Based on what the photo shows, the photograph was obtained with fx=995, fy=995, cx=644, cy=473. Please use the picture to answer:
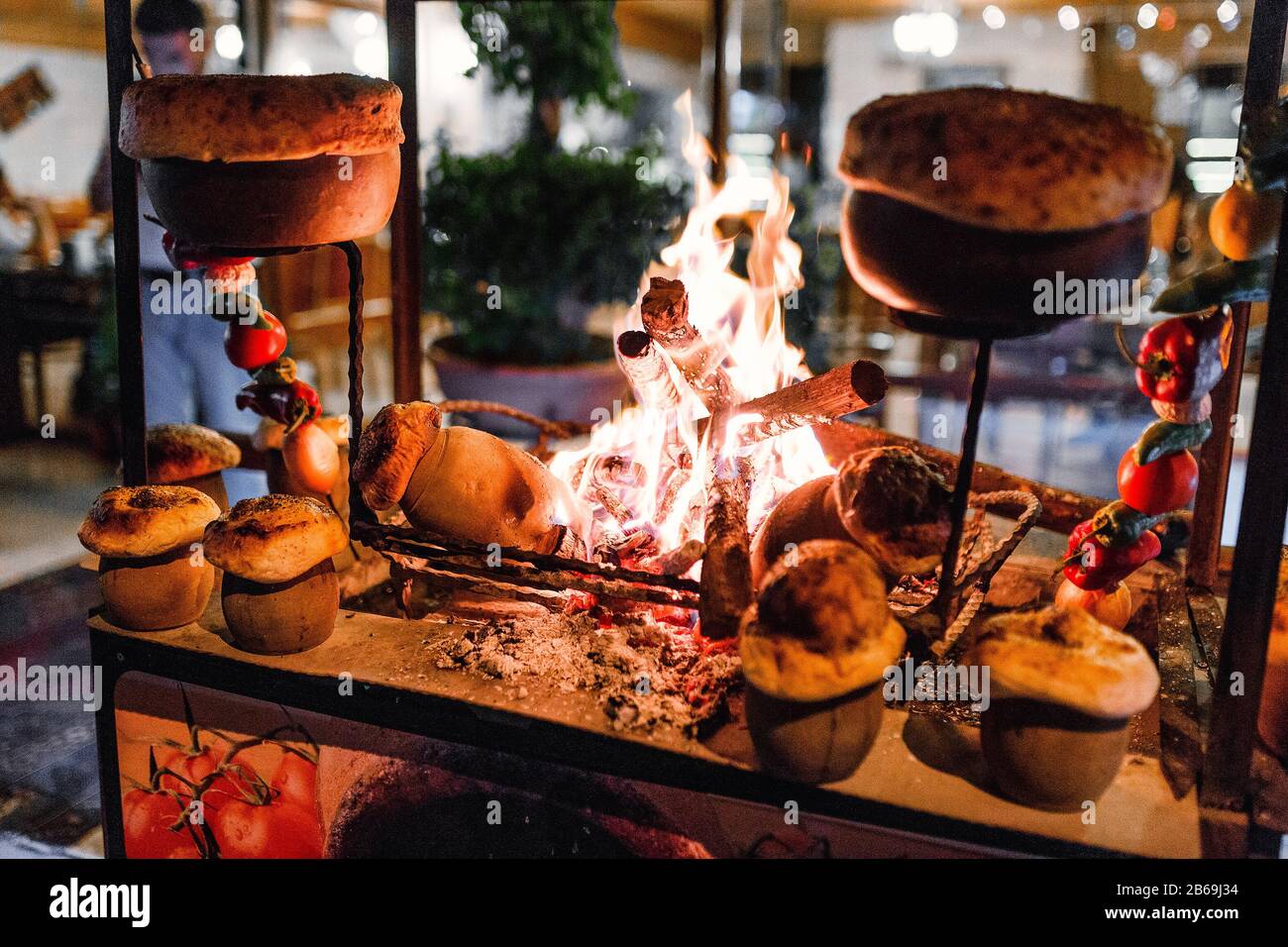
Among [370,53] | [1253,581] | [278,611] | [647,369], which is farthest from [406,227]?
[370,53]

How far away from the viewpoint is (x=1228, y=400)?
2549 mm

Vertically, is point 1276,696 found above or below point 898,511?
below

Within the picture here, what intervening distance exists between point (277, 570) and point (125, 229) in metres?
A: 0.94

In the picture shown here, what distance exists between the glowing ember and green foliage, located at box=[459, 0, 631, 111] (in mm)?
2319

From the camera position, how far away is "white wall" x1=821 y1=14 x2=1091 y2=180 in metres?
13.2

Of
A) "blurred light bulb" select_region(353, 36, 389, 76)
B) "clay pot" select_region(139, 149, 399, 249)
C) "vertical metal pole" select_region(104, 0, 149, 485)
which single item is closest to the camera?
"clay pot" select_region(139, 149, 399, 249)

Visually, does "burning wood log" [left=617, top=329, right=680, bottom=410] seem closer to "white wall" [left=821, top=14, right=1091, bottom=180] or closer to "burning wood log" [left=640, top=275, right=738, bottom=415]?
"burning wood log" [left=640, top=275, right=738, bottom=415]

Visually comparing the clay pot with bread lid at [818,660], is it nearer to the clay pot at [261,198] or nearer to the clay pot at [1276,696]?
the clay pot at [1276,696]

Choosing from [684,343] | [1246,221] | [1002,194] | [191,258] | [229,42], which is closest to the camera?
[1002,194]

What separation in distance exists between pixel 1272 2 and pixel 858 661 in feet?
6.09

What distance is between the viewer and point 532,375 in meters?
4.87

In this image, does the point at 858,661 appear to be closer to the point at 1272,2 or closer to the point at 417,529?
the point at 417,529

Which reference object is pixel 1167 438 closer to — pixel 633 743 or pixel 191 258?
pixel 633 743

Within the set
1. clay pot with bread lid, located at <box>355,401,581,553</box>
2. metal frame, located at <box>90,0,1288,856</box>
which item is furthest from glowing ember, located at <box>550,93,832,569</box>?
metal frame, located at <box>90,0,1288,856</box>
